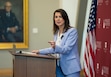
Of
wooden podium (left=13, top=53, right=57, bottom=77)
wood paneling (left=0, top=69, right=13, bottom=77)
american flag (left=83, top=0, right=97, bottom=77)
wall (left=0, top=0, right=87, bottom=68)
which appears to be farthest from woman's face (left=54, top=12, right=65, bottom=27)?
wall (left=0, top=0, right=87, bottom=68)

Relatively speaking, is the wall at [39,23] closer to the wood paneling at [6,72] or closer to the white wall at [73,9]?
the wood paneling at [6,72]

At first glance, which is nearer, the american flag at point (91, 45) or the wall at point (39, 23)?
the american flag at point (91, 45)

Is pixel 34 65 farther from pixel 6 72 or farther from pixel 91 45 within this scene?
pixel 6 72

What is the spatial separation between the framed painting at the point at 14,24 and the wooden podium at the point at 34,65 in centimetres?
391

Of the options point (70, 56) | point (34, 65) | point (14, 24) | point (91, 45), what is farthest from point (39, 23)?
point (34, 65)

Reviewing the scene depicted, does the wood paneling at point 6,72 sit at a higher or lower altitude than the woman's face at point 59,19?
lower

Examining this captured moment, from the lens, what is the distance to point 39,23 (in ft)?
22.6

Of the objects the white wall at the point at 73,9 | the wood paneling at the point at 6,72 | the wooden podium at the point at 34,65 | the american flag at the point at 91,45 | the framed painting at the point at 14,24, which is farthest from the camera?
the framed painting at the point at 14,24

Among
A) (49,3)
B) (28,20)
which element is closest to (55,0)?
(49,3)

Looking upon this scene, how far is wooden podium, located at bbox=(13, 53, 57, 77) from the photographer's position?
2.77 metres

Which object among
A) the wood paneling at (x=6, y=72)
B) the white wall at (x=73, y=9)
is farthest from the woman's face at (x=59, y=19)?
the wood paneling at (x=6, y=72)

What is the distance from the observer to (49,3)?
6.86 m

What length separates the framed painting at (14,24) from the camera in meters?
6.71

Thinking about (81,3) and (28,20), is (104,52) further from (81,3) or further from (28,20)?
(28,20)
